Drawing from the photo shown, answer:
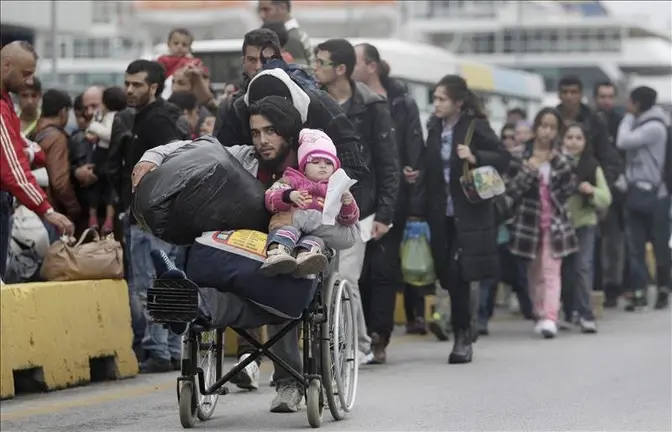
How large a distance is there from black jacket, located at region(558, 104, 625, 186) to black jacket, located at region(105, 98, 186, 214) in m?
5.71

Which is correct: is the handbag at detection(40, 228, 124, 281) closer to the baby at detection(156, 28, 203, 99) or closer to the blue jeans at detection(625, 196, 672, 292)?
the baby at detection(156, 28, 203, 99)

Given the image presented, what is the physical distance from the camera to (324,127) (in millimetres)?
9797

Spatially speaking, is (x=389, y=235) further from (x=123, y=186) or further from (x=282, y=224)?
(x=282, y=224)

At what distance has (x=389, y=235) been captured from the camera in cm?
1312

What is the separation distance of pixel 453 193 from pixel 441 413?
11.2ft

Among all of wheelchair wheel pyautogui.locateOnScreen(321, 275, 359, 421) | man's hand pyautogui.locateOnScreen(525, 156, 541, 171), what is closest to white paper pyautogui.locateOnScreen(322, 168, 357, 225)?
wheelchair wheel pyautogui.locateOnScreen(321, 275, 359, 421)

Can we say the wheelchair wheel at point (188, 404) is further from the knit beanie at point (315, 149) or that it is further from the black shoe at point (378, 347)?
the black shoe at point (378, 347)

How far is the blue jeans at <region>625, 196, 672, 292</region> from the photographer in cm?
1905

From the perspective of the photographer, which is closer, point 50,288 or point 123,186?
point 50,288

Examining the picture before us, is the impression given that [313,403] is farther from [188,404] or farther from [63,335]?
[63,335]

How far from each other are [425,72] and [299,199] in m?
21.6

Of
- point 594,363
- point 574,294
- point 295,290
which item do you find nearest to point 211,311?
point 295,290

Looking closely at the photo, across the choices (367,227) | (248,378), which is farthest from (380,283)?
(248,378)

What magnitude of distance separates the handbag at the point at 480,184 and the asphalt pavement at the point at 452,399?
117 centimetres
